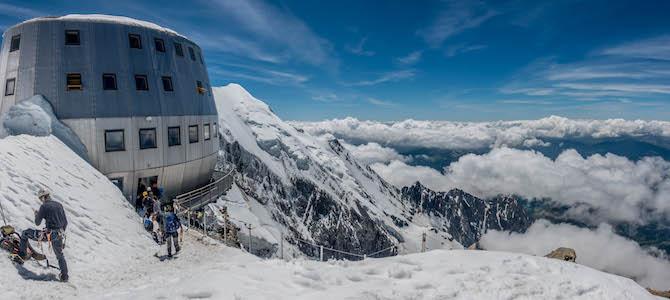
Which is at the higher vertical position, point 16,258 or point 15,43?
point 15,43

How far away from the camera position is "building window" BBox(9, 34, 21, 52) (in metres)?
24.1

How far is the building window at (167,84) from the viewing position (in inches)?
1030

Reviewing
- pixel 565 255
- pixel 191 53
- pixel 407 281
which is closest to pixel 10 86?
pixel 191 53

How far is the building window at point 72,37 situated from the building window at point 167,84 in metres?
5.39

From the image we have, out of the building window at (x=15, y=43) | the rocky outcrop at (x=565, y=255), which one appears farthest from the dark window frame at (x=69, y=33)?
the rocky outcrop at (x=565, y=255)

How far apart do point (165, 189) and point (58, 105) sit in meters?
8.26

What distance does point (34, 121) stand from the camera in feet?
67.8

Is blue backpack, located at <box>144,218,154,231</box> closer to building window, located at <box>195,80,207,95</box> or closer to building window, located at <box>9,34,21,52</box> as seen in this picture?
building window, located at <box>195,80,207,95</box>

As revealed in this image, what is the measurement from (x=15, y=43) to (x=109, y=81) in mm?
7086

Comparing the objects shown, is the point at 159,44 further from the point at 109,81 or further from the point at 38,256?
the point at 38,256

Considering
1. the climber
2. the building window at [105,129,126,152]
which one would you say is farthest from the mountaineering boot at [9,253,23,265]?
the building window at [105,129,126,152]

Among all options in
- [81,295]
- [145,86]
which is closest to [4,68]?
[145,86]

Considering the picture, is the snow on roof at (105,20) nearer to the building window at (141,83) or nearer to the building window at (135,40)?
the building window at (135,40)

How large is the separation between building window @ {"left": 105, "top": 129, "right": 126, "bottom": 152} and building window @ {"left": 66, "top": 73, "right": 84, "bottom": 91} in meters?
3.22
